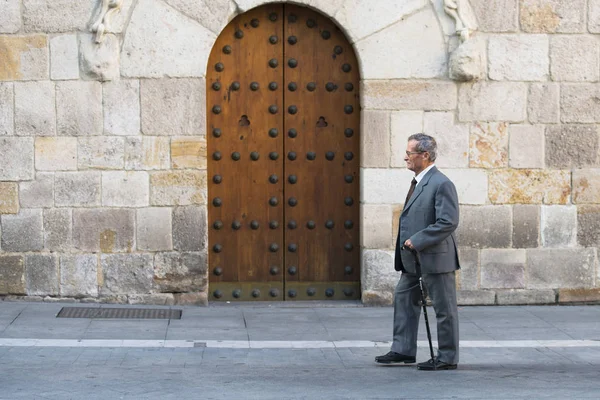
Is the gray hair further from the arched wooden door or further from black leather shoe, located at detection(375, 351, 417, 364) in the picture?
the arched wooden door

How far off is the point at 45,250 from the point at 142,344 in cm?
208

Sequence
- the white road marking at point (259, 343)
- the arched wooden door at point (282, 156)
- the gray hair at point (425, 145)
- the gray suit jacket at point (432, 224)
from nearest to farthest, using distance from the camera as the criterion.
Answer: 1. the gray suit jacket at point (432, 224)
2. the gray hair at point (425, 145)
3. the white road marking at point (259, 343)
4. the arched wooden door at point (282, 156)

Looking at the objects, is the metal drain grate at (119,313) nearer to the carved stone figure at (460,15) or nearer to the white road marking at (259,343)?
the white road marking at (259,343)

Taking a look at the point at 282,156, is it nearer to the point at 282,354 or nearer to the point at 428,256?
the point at 282,354

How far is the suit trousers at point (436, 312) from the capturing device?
24.6 feet

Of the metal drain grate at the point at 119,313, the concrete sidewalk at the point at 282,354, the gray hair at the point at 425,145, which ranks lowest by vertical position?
the concrete sidewalk at the point at 282,354

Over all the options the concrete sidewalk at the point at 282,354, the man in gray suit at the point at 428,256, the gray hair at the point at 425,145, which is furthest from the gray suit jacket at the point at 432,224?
the concrete sidewalk at the point at 282,354

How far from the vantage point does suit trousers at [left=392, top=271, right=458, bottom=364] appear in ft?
24.6

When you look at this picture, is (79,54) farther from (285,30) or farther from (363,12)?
(363,12)

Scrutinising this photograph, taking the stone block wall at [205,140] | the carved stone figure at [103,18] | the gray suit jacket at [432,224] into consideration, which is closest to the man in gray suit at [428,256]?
the gray suit jacket at [432,224]

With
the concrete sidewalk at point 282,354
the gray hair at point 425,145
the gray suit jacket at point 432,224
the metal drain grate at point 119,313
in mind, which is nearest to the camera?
the concrete sidewalk at point 282,354

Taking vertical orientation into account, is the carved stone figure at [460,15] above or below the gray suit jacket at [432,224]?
above

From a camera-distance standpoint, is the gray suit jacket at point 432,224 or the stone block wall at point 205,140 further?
the stone block wall at point 205,140

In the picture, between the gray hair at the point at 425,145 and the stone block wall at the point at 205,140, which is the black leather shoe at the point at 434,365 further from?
the stone block wall at the point at 205,140
